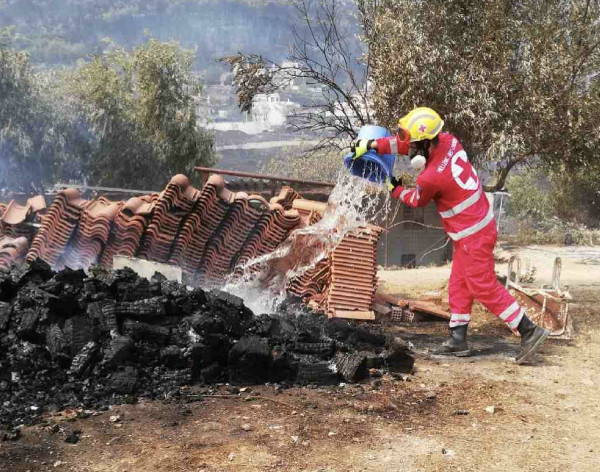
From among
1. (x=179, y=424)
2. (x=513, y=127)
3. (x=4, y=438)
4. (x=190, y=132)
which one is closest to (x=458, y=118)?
(x=513, y=127)

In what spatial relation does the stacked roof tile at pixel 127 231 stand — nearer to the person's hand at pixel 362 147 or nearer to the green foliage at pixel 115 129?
the person's hand at pixel 362 147

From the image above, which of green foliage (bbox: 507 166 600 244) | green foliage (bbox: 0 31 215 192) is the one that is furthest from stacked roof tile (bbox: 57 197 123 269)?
green foliage (bbox: 0 31 215 192)

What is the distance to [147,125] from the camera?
88.9ft

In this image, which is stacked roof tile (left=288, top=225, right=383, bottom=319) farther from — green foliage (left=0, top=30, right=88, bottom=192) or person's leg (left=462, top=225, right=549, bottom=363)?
green foliage (left=0, top=30, right=88, bottom=192)

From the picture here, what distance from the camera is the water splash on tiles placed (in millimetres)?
8070

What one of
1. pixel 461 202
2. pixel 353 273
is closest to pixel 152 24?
pixel 353 273

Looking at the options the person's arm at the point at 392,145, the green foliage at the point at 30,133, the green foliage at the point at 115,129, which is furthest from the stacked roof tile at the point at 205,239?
the green foliage at the point at 115,129

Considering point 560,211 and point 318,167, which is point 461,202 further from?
point 318,167

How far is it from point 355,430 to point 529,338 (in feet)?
8.36

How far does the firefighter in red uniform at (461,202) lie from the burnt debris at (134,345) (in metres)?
1.05

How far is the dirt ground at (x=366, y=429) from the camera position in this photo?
158 inches

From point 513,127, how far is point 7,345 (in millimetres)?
7435

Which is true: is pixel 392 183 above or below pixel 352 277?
above

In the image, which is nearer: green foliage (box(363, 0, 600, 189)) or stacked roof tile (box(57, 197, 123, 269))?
stacked roof tile (box(57, 197, 123, 269))
